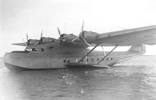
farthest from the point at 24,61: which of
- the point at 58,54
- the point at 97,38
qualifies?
the point at 97,38

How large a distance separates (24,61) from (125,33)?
34.2 ft

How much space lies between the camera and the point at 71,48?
2145cm

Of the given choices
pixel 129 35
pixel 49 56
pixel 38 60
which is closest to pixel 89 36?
pixel 129 35

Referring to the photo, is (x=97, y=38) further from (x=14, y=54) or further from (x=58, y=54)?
(x=14, y=54)

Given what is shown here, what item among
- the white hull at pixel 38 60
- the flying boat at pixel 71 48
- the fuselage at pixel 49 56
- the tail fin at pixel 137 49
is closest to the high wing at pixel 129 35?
the flying boat at pixel 71 48

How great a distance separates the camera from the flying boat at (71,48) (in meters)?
16.8

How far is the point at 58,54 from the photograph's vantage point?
20.6 m

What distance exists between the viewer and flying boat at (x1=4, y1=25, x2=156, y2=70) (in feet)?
55.0

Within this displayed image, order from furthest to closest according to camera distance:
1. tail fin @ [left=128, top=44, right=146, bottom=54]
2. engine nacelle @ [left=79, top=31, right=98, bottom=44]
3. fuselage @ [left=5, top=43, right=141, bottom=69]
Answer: tail fin @ [left=128, top=44, right=146, bottom=54], fuselage @ [left=5, top=43, right=141, bottom=69], engine nacelle @ [left=79, top=31, right=98, bottom=44]

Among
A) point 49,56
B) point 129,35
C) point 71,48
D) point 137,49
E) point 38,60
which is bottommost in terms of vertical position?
point 38,60

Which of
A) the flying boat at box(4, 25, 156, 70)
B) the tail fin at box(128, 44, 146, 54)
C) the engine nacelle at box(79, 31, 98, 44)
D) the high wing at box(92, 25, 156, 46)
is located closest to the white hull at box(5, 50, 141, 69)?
the flying boat at box(4, 25, 156, 70)

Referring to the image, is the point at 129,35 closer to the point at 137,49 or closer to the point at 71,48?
the point at 71,48

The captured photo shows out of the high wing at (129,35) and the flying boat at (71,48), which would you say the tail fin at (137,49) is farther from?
the high wing at (129,35)

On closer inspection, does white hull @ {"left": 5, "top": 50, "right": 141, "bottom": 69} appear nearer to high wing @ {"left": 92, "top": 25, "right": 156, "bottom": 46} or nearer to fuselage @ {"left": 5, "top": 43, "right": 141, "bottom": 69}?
fuselage @ {"left": 5, "top": 43, "right": 141, "bottom": 69}
